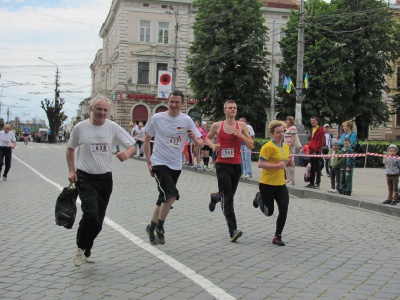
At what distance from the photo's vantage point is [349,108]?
4600 cm

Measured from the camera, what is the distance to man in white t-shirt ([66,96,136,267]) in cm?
569

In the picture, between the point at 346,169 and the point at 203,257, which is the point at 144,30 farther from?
the point at 203,257

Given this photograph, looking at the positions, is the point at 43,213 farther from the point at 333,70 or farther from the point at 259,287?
the point at 333,70

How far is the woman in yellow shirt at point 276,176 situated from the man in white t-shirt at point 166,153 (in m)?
0.96

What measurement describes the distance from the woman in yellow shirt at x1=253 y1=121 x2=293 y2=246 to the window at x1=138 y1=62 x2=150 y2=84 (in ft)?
163

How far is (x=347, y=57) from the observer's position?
1779 inches

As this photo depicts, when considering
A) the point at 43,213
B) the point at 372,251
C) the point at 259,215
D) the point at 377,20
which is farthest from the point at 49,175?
the point at 377,20

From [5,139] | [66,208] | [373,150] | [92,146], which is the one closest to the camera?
[66,208]

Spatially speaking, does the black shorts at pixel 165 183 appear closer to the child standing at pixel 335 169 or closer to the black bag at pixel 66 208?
the black bag at pixel 66 208

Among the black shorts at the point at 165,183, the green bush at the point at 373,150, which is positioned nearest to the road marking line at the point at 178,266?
the black shorts at the point at 165,183

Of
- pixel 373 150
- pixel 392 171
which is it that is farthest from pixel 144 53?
pixel 392 171

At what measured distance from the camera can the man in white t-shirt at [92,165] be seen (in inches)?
224

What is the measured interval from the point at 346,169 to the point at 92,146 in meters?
7.95

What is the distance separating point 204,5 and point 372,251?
41.4 meters
